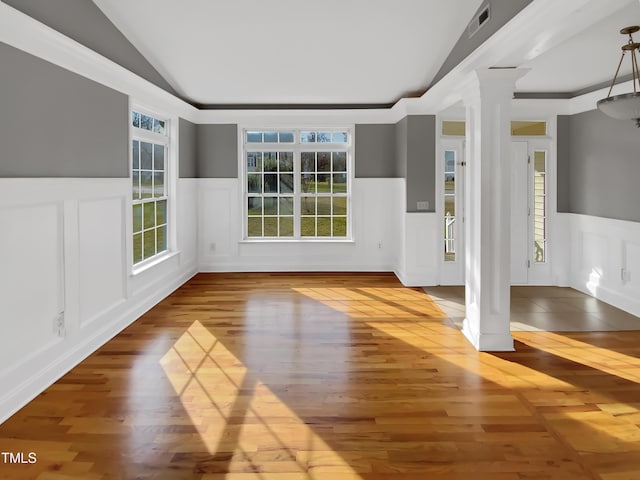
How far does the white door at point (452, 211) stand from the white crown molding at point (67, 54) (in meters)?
3.69

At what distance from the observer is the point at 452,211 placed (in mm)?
6598

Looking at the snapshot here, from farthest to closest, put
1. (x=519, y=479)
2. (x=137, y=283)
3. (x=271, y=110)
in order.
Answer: (x=271, y=110) → (x=137, y=283) → (x=519, y=479)

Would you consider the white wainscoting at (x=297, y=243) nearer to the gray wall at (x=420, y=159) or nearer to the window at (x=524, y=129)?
the gray wall at (x=420, y=159)

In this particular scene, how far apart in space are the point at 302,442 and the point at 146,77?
4271 millimetres

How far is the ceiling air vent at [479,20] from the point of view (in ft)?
12.5

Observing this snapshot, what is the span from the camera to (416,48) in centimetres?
516

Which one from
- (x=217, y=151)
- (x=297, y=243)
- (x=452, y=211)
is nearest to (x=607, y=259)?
(x=452, y=211)

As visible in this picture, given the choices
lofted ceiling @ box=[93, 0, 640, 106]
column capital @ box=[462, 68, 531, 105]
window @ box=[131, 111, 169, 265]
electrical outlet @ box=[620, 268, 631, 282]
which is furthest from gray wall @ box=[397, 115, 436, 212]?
window @ box=[131, 111, 169, 265]

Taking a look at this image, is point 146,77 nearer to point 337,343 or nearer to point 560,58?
point 337,343

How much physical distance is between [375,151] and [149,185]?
11.2 ft

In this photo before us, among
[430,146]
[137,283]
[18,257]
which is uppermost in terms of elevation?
[430,146]

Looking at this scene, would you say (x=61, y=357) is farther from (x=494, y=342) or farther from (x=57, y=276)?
(x=494, y=342)

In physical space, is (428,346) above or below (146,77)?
below

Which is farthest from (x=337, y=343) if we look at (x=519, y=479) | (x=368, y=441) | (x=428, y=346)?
(x=519, y=479)
